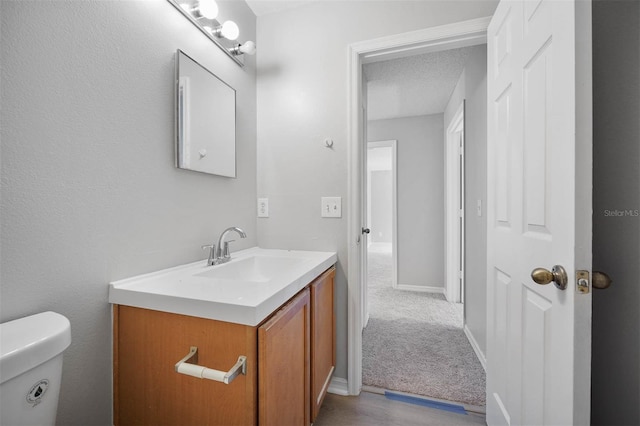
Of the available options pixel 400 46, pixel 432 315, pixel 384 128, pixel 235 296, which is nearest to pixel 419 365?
pixel 432 315

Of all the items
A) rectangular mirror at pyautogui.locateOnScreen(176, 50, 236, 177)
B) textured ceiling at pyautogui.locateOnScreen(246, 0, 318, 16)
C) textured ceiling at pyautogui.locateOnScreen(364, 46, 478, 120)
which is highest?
textured ceiling at pyautogui.locateOnScreen(246, 0, 318, 16)

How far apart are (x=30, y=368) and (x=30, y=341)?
6cm

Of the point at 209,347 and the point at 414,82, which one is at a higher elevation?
the point at 414,82

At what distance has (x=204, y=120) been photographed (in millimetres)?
1264

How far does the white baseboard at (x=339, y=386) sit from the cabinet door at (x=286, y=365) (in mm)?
470

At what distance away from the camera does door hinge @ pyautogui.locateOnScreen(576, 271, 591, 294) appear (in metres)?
0.67

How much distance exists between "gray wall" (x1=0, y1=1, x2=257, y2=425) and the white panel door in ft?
4.48

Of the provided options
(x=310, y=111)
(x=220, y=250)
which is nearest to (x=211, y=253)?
(x=220, y=250)

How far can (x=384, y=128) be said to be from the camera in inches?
143

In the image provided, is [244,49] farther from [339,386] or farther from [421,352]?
[421,352]

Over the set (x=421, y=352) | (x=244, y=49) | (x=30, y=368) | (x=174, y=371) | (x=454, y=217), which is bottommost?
(x=421, y=352)

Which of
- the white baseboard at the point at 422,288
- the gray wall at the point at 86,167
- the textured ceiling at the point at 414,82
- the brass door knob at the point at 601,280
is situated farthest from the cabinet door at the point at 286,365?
the white baseboard at the point at 422,288

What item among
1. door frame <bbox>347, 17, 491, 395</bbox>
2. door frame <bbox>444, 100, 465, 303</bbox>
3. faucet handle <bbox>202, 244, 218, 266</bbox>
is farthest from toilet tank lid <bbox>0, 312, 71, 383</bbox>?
door frame <bbox>444, 100, 465, 303</bbox>

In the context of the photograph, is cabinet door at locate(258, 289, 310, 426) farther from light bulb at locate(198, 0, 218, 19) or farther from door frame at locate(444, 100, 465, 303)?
door frame at locate(444, 100, 465, 303)
